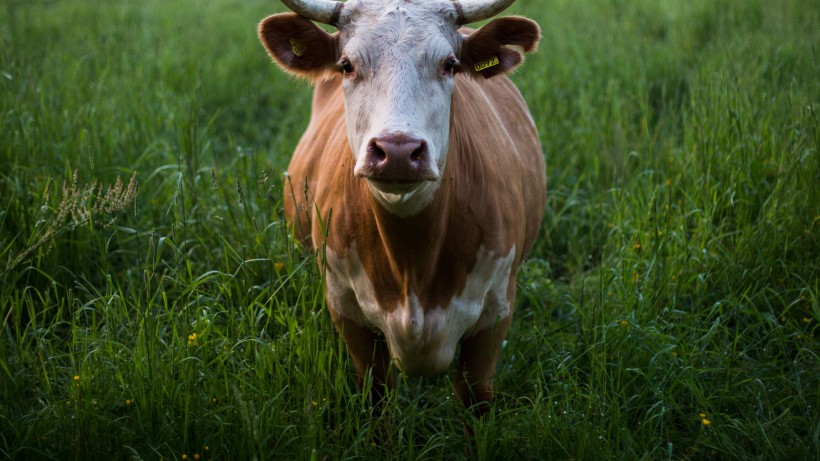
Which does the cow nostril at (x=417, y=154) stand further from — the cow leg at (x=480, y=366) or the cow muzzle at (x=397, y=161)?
the cow leg at (x=480, y=366)

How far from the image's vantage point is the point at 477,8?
9.81ft

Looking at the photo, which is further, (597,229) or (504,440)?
(597,229)

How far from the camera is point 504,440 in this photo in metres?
2.96

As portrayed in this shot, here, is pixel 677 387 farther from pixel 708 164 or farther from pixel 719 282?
pixel 708 164

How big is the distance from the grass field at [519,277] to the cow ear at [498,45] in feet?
3.06

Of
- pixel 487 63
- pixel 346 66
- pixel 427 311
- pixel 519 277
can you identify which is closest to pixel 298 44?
pixel 346 66

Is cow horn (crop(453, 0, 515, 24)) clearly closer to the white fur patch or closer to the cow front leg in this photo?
the white fur patch

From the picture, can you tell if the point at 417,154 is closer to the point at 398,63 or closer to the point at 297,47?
the point at 398,63

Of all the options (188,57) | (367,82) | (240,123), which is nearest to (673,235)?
(367,82)

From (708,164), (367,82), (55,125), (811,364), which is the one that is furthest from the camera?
(55,125)

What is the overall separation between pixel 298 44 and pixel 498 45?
769 millimetres

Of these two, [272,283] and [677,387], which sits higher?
[272,283]

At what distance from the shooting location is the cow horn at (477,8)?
2.99 metres

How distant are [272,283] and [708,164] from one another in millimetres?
2494
